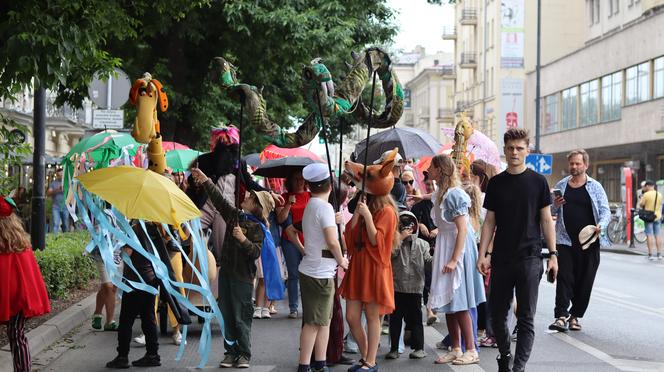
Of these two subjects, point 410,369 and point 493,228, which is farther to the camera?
point 410,369

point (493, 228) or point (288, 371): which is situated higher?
point (493, 228)

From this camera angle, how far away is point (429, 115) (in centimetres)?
9938

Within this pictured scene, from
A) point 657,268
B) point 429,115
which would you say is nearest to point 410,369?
point 657,268

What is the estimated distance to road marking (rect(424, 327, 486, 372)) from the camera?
8.38 m

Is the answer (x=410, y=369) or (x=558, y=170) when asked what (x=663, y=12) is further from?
(x=410, y=369)

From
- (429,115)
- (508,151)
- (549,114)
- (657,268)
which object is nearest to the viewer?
(508,151)

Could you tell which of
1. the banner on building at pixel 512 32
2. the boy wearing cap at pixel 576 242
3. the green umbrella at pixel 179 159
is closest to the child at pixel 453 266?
the boy wearing cap at pixel 576 242

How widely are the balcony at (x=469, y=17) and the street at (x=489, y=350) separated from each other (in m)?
64.8

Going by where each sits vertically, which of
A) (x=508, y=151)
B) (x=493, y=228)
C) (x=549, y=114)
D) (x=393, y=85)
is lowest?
(x=493, y=228)

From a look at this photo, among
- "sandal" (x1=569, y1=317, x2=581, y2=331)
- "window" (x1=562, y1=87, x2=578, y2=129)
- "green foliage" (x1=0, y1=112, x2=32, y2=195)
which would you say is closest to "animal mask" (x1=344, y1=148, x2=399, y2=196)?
"sandal" (x1=569, y1=317, x2=581, y2=331)

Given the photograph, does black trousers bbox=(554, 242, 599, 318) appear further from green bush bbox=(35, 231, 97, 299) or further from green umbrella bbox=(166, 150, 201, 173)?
green bush bbox=(35, 231, 97, 299)

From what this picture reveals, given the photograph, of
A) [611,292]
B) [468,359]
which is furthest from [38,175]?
[611,292]

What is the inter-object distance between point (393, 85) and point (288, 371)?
8.37 feet

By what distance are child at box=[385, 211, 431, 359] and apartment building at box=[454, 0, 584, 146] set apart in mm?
48489
